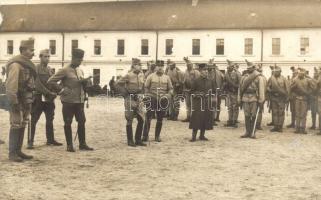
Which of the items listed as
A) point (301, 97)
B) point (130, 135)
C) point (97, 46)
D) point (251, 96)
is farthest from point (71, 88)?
point (97, 46)

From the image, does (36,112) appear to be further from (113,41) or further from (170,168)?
(113,41)

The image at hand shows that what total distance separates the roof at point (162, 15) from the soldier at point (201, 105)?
3444cm

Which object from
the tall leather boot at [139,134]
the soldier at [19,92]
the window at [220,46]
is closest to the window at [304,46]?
the window at [220,46]

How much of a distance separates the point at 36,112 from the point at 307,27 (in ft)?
125

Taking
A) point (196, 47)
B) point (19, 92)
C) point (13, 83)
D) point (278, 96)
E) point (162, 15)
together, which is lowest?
point (278, 96)

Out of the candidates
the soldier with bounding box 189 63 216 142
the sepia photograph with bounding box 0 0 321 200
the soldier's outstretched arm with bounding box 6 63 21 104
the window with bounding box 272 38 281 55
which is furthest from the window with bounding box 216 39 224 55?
the soldier's outstretched arm with bounding box 6 63 21 104

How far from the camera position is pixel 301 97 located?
15.3 meters

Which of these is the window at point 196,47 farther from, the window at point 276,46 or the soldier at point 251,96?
the soldier at point 251,96

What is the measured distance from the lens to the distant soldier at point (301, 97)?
49.8 feet

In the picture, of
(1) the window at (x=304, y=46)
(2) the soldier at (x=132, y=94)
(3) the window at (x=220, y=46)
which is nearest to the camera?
(2) the soldier at (x=132, y=94)

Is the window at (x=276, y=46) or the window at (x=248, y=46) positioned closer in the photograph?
the window at (x=276, y=46)

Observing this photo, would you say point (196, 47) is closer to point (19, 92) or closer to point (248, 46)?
point (248, 46)

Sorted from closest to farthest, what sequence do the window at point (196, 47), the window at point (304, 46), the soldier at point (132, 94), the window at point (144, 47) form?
the soldier at point (132, 94)
the window at point (304, 46)
the window at point (196, 47)
the window at point (144, 47)

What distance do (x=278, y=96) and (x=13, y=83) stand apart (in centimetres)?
900
